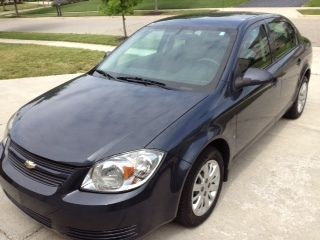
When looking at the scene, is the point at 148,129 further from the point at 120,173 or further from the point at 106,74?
the point at 106,74

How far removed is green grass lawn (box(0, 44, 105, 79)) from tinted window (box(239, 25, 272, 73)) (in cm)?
532

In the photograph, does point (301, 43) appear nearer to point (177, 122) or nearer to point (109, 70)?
point (109, 70)

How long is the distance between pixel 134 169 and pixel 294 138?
294 cm

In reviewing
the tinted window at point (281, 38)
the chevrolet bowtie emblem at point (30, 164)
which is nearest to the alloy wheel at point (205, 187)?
the chevrolet bowtie emblem at point (30, 164)

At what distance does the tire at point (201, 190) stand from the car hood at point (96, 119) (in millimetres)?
401

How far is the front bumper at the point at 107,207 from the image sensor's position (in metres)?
2.54

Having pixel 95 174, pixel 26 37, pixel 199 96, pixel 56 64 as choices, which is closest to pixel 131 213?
pixel 95 174

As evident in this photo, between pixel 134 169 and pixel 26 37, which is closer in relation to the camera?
pixel 134 169

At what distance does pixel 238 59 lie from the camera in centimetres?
365

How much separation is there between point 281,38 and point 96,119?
9.03ft

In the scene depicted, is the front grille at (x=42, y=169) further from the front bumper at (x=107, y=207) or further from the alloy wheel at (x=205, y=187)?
the alloy wheel at (x=205, y=187)

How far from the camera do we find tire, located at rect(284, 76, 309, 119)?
17.7 feet

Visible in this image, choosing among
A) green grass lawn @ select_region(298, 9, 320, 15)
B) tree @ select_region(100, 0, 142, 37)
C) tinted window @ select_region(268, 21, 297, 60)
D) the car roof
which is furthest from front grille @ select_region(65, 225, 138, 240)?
green grass lawn @ select_region(298, 9, 320, 15)

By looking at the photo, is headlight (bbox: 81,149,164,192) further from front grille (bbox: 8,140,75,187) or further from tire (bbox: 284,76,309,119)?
tire (bbox: 284,76,309,119)
